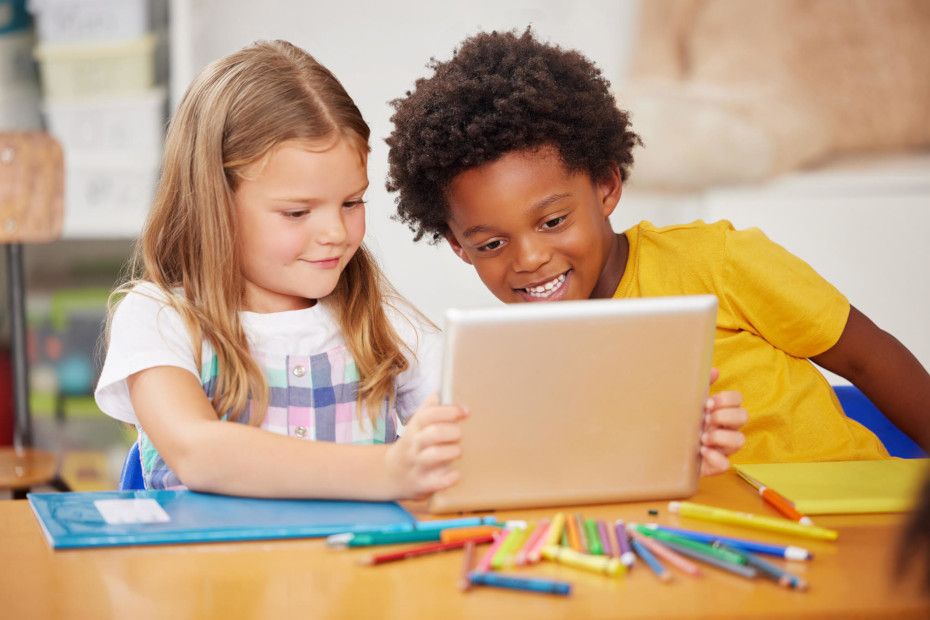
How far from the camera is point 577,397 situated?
39.0 inches

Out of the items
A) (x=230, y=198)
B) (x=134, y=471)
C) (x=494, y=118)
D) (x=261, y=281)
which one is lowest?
(x=134, y=471)

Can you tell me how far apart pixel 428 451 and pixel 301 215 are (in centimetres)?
47

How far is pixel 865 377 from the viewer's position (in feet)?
4.85

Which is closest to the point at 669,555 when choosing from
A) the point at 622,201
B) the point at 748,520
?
the point at 748,520

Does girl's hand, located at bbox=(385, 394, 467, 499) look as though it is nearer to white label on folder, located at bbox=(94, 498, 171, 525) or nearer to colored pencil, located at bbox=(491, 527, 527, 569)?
colored pencil, located at bbox=(491, 527, 527, 569)

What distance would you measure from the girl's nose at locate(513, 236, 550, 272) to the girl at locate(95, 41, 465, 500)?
0.62ft

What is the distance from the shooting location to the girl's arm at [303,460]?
0.99 metres

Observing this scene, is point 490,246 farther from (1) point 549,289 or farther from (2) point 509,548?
(2) point 509,548

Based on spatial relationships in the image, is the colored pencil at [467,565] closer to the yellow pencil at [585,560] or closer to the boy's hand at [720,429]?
the yellow pencil at [585,560]

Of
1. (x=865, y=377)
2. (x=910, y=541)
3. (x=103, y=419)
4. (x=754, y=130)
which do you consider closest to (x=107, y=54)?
(x=103, y=419)

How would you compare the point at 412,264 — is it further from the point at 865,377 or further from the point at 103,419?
the point at 865,377

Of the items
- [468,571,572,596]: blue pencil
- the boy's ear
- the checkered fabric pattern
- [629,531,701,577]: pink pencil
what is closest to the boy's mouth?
the boy's ear

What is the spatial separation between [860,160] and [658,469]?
2.45 m

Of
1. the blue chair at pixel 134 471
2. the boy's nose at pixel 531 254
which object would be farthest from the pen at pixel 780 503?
the blue chair at pixel 134 471
